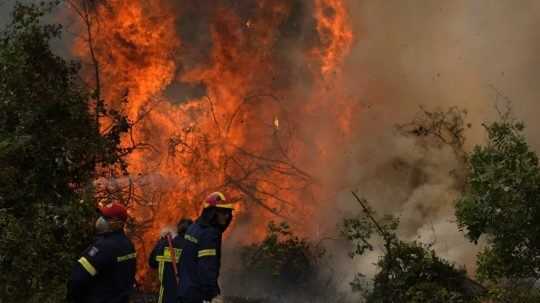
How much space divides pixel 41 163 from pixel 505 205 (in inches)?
287

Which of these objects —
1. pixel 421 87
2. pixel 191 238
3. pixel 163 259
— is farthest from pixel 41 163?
pixel 421 87

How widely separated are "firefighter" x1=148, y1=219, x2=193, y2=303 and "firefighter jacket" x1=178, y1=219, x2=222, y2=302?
25.7 inches

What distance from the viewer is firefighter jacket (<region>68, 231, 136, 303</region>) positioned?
18.6 ft

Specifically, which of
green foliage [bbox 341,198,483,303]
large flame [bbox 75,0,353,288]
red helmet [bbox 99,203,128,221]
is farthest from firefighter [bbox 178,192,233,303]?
large flame [bbox 75,0,353,288]

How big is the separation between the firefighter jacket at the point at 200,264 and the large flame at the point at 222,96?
23.2 feet

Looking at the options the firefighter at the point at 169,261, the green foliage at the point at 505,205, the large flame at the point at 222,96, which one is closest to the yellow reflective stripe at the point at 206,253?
the firefighter at the point at 169,261

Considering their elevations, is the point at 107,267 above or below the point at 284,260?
below

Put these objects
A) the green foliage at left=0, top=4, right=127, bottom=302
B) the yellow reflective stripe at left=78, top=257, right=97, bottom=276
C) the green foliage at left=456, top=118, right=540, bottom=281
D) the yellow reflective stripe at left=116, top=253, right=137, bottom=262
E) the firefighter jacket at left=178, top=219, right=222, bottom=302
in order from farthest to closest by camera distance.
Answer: the green foliage at left=0, top=4, right=127, bottom=302 → the green foliage at left=456, top=118, right=540, bottom=281 → the firefighter jacket at left=178, top=219, right=222, bottom=302 → the yellow reflective stripe at left=116, top=253, right=137, bottom=262 → the yellow reflective stripe at left=78, top=257, right=97, bottom=276

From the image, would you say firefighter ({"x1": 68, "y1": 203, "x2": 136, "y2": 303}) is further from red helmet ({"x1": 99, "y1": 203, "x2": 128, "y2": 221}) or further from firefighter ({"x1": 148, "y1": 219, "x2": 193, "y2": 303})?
firefighter ({"x1": 148, "y1": 219, "x2": 193, "y2": 303})

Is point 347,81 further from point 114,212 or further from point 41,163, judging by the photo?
point 114,212

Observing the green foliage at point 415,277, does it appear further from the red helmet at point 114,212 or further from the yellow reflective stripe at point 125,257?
the red helmet at point 114,212

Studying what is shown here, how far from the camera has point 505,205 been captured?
8445 mm

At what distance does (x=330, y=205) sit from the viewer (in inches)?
722

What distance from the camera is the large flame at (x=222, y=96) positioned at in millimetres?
15656
